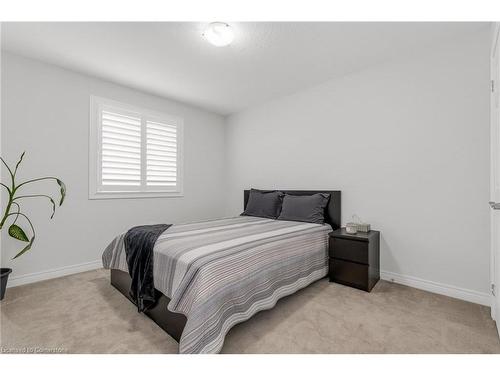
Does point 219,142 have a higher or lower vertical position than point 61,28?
lower

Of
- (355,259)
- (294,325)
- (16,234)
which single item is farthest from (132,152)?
(355,259)

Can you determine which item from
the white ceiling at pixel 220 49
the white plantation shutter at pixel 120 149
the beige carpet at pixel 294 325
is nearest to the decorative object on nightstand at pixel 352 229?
the beige carpet at pixel 294 325

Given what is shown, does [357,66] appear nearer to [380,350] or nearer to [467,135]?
[467,135]

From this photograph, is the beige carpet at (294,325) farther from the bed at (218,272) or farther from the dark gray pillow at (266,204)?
the dark gray pillow at (266,204)

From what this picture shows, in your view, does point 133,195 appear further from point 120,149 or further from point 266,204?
point 266,204

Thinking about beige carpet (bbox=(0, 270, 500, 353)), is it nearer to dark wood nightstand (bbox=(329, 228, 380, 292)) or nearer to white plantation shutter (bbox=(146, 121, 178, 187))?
dark wood nightstand (bbox=(329, 228, 380, 292))

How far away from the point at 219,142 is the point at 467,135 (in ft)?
11.7

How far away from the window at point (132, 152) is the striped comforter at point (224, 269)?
46.2 inches

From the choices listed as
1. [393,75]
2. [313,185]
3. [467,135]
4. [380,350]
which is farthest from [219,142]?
[380,350]

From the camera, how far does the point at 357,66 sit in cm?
275

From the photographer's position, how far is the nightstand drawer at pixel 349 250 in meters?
2.32

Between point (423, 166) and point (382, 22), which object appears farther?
point (423, 166)

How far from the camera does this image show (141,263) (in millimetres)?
1932

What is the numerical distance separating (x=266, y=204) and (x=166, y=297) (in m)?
2.00
